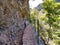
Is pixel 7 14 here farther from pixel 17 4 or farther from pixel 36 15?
pixel 36 15

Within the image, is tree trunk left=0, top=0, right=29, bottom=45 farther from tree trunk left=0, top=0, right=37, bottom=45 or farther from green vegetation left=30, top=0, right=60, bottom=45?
green vegetation left=30, top=0, right=60, bottom=45

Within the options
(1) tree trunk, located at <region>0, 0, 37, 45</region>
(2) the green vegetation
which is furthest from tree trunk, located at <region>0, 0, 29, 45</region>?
(2) the green vegetation

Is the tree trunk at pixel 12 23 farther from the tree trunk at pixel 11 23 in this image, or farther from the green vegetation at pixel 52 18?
the green vegetation at pixel 52 18

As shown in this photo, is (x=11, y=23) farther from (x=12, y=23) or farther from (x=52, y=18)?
(x=52, y=18)

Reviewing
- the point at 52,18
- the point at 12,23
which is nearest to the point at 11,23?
the point at 12,23

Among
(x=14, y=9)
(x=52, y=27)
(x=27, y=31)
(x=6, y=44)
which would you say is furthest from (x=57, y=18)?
(x=6, y=44)

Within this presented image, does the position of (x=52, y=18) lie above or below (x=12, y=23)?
below

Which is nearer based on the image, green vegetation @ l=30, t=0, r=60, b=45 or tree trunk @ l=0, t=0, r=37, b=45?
tree trunk @ l=0, t=0, r=37, b=45

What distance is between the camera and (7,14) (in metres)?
8.09

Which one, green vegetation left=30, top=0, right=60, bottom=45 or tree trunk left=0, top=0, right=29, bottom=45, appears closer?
tree trunk left=0, top=0, right=29, bottom=45

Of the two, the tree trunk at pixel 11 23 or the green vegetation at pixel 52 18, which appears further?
the green vegetation at pixel 52 18

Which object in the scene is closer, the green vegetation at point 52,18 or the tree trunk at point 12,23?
the tree trunk at point 12,23

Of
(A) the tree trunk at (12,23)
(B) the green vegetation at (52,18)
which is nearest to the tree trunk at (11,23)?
(A) the tree trunk at (12,23)

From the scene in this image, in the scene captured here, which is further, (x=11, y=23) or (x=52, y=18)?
(x=52, y=18)
